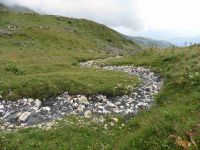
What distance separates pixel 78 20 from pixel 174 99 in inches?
3388

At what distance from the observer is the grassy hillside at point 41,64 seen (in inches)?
1039

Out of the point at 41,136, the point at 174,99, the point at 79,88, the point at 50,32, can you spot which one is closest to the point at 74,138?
the point at 41,136

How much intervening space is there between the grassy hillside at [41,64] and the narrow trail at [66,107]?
1167 mm

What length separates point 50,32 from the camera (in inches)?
2827

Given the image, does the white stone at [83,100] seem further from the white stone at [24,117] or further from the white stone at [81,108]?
the white stone at [24,117]

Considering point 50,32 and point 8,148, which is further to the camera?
point 50,32

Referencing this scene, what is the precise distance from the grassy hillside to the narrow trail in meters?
1.17

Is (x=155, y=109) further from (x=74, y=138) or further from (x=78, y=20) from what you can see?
(x=78, y=20)

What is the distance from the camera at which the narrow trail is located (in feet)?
69.7

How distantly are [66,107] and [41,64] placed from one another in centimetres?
1585

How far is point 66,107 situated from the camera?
75.9 ft

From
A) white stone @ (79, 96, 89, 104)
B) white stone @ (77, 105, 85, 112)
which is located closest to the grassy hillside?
white stone @ (79, 96, 89, 104)

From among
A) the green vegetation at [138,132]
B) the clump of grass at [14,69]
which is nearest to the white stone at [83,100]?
the green vegetation at [138,132]

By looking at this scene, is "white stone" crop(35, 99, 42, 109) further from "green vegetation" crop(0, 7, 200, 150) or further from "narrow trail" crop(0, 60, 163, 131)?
"green vegetation" crop(0, 7, 200, 150)
